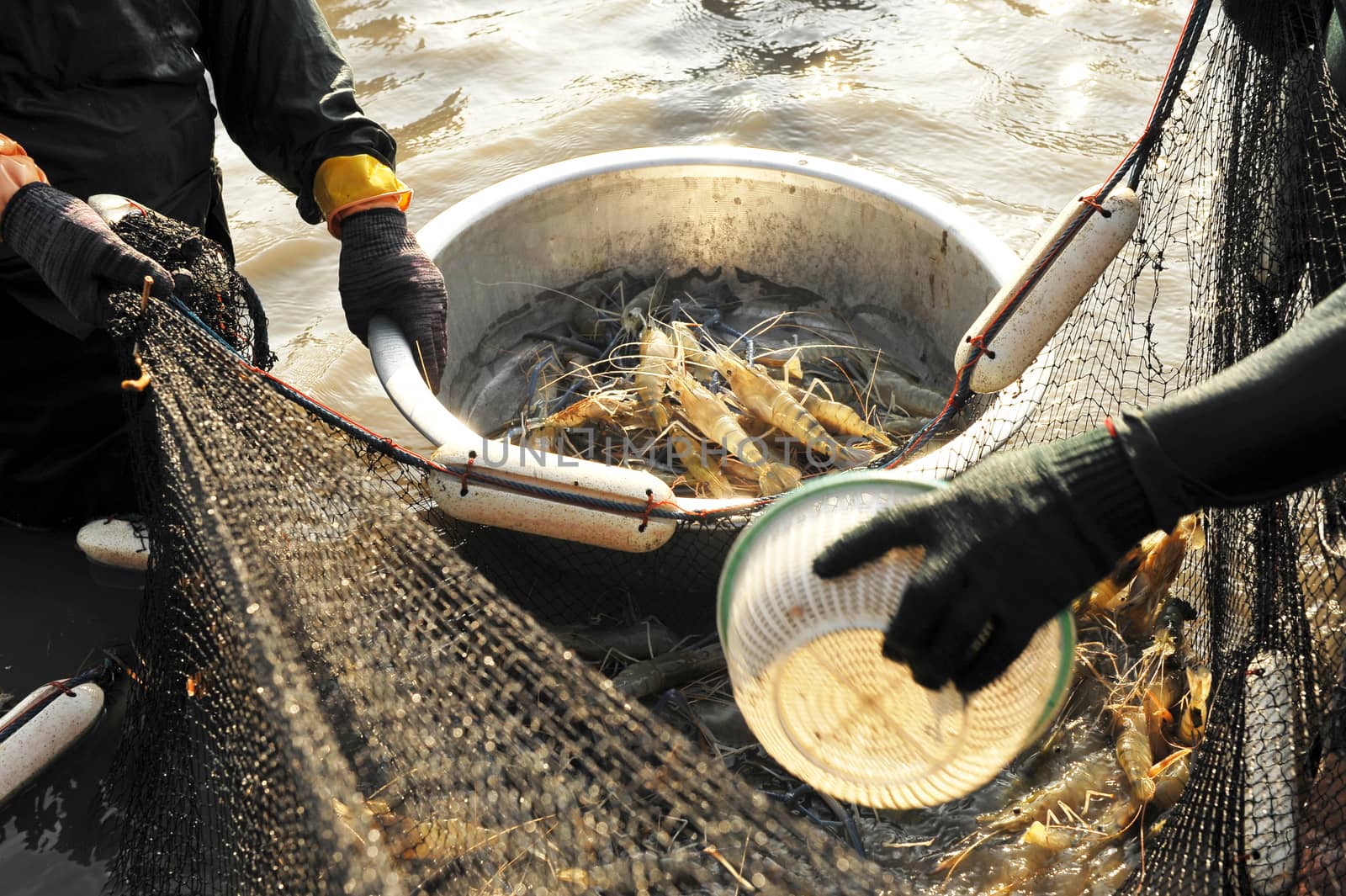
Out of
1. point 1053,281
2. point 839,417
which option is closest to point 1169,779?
point 1053,281

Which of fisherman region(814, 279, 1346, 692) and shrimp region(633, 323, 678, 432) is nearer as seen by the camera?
fisherman region(814, 279, 1346, 692)

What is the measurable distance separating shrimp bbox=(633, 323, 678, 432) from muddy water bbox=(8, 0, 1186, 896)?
1013mm

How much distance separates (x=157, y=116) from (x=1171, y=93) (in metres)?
2.70

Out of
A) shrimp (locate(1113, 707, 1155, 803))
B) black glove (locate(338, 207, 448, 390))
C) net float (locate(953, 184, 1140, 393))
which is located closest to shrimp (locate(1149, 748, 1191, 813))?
shrimp (locate(1113, 707, 1155, 803))

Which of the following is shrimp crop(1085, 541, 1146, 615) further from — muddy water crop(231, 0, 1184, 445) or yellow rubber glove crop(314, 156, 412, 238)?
yellow rubber glove crop(314, 156, 412, 238)

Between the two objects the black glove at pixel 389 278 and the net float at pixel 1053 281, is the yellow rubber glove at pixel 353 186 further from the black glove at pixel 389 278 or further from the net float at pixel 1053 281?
the net float at pixel 1053 281

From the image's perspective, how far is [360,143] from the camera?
9.83 feet

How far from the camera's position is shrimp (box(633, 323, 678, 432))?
3.65 meters

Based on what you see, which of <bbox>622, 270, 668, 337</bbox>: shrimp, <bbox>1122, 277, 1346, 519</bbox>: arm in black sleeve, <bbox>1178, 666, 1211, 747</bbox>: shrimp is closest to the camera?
<bbox>1122, 277, 1346, 519</bbox>: arm in black sleeve

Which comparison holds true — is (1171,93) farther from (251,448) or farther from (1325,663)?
(251,448)

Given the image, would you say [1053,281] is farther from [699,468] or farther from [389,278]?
[389,278]

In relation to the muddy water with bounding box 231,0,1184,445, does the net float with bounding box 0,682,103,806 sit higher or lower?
lower

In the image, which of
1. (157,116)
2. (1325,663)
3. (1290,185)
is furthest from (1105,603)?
(157,116)

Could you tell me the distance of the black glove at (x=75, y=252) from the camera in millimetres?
2301
